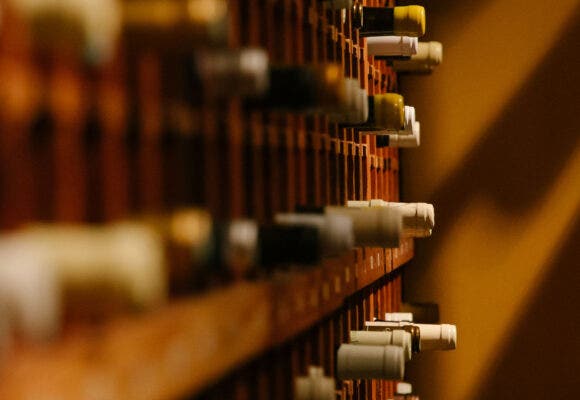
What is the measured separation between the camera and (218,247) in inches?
39.3

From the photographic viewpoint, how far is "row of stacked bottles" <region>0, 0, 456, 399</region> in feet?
2.17

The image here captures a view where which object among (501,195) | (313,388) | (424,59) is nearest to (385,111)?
(313,388)

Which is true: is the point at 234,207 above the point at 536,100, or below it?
below

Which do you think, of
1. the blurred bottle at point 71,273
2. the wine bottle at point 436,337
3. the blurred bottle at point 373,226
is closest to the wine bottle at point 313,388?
the blurred bottle at point 373,226

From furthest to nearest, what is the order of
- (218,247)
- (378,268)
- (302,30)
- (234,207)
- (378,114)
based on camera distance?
(378,268) → (378,114) → (302,30) → (234,207) → (218,247)

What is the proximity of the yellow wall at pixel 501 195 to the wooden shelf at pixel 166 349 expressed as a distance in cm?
205

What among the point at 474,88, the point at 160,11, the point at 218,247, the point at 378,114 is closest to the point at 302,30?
the point at 378,114

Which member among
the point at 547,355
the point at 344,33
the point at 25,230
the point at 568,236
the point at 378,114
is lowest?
the point at 547,355

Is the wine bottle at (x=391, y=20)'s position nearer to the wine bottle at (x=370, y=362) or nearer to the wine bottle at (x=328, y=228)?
the wine bottle at (x=370, y=362)

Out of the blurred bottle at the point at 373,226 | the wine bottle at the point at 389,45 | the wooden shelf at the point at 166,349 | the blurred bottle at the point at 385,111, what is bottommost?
the wooden shelf at the point at 166,349

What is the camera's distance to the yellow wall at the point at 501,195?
3359mm

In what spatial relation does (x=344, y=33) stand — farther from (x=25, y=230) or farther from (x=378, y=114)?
(x=25, y=230)

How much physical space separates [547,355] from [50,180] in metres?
2.83

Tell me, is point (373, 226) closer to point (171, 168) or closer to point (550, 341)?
point (171, 168)
